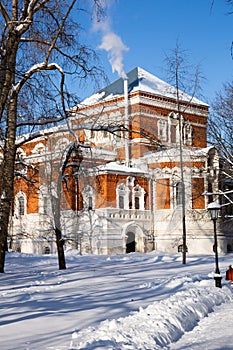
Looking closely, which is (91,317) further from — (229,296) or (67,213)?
(67,213)

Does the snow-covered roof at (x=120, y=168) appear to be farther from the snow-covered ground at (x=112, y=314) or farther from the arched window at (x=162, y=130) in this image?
the snow-covered ground at (x=112, y=314)

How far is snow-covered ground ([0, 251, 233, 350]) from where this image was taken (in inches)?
289

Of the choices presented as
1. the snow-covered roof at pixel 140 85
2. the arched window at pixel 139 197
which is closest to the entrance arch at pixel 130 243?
the arched window at pixel 139 197

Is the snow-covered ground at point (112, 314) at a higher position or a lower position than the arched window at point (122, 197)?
lower

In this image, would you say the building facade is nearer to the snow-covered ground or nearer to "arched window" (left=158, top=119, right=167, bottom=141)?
"arched window" (left=158, top=119, right=167, bottom=141)

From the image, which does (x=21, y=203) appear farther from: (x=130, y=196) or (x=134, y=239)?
(x=134, y=239)

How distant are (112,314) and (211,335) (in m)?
1.97

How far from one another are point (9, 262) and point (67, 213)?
11.5 m

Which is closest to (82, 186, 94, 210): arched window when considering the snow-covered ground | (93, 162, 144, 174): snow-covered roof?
(93, 162, 144, 174): snow-covered roof

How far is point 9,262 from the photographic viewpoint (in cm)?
2381

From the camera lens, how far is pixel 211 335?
8633 mm

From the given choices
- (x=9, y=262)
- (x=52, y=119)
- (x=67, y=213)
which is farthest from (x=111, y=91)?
(x=52, y=119)

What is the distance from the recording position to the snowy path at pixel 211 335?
25.3 ft

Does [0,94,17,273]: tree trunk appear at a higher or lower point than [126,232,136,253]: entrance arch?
higher
